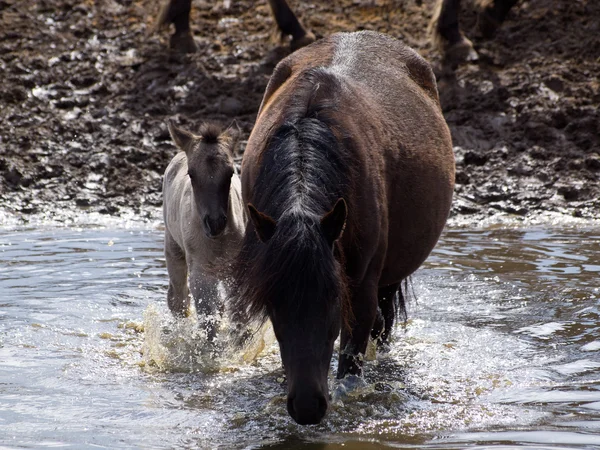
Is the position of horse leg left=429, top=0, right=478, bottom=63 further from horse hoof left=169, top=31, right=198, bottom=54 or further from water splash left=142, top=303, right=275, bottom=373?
water splash left=142, top=303, right=275, bottom=373

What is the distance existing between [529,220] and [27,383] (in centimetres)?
560

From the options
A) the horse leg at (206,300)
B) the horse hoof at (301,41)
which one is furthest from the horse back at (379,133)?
the horse hoof at (301,41)

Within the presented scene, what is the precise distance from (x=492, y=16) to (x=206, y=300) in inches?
297

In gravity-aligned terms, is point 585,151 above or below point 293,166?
below

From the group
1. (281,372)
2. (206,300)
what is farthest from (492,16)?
(281,372)

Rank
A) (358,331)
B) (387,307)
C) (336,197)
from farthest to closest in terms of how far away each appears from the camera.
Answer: (387,307), (358,331), (336,197)

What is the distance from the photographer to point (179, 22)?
11.8 metres

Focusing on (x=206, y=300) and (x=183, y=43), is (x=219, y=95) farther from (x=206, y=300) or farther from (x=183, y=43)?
(x=206, y=300)

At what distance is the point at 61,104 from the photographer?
1101 cm

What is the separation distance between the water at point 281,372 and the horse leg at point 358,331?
13 centimetres

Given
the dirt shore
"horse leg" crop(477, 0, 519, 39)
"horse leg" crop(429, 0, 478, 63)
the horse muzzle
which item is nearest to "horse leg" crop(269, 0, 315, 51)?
the dirt shore

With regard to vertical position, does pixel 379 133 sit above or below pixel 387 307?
above

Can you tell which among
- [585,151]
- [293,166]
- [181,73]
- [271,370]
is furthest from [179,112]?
[293,166]

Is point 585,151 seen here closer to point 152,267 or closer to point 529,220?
point 529,220
